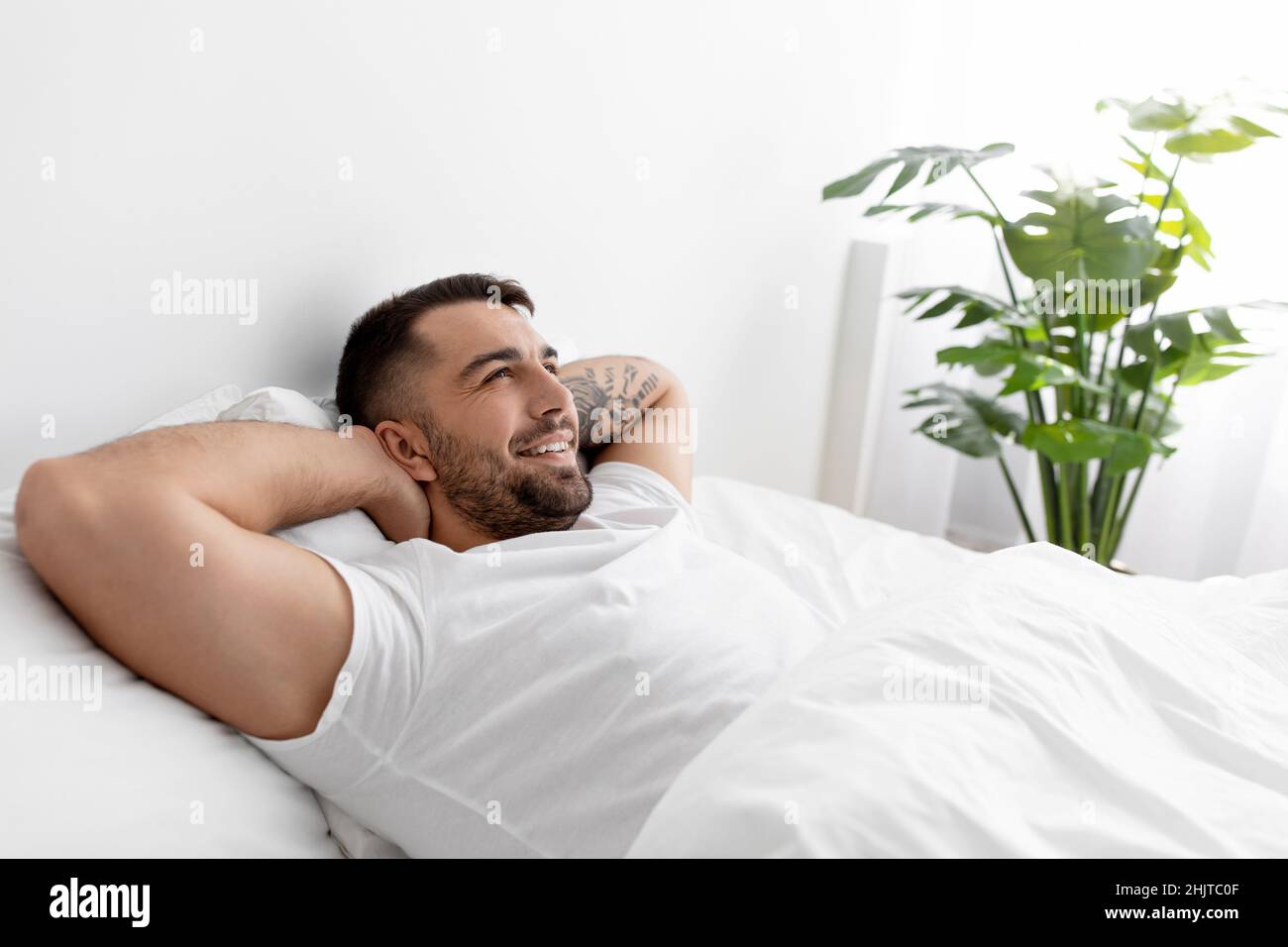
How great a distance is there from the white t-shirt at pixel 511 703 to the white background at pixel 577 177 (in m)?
0.38

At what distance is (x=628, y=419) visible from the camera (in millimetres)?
1492

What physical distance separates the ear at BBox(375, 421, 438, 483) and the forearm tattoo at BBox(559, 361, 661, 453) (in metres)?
0.28

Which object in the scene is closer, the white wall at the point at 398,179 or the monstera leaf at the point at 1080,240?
the white wall at the point at 398,179

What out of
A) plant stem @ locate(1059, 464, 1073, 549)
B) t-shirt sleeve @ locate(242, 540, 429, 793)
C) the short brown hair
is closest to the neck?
the short brown hair

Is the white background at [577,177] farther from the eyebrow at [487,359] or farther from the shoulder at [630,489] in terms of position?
the shoulder at [630,489]

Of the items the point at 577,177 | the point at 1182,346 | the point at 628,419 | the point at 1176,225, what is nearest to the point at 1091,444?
the point at 1182,346

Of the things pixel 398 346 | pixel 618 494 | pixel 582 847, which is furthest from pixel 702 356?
pixel 582 847

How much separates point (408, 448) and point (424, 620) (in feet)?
0.96

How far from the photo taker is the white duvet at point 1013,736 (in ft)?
2.11

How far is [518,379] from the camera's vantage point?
123cm

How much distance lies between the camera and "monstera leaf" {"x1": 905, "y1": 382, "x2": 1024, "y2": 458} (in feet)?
6.76

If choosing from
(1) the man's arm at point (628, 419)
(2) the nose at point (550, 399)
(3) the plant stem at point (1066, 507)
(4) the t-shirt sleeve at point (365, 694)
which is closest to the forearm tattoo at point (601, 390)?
(1) the man's arm at point (628, 419)

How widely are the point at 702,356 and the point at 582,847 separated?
1333 mm

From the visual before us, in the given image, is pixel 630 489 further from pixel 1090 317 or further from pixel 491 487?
pixel 1090 317
